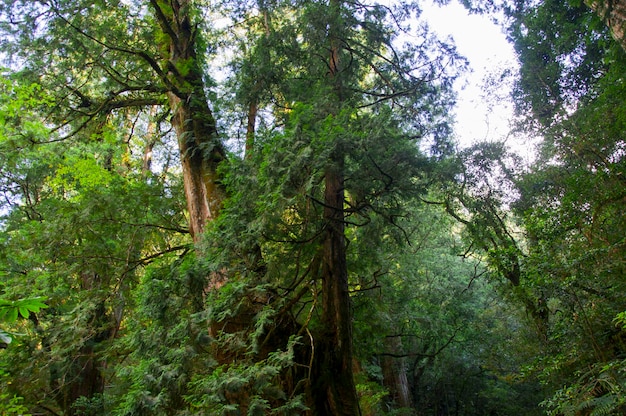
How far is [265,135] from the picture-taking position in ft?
16.9

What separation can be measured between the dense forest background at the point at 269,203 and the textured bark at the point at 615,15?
0.09 feet

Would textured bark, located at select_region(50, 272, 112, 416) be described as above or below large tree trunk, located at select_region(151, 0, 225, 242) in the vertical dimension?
below

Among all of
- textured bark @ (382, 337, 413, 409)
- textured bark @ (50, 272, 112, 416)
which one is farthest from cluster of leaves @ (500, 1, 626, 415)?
textured bark @ (50, 272, 112, 416)

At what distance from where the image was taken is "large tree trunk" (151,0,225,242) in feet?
19.0

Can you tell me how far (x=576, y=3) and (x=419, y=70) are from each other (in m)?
2.21

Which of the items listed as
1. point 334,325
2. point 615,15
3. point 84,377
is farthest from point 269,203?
point 84,377

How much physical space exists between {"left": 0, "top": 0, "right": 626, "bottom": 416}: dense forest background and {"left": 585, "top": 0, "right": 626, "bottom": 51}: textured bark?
0.09ft

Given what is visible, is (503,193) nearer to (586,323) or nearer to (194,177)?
(586,323)

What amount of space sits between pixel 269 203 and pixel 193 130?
2.98 meters

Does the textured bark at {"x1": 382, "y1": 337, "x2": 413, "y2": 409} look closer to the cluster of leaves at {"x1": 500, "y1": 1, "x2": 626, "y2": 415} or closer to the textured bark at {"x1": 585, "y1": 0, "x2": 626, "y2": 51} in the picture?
the cluster of leaves at {"x1": 500, "y1": 1, "x2": 626, "y2": 415}

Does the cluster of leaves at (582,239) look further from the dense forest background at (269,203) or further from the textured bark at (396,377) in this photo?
the textured bark at (396,377)

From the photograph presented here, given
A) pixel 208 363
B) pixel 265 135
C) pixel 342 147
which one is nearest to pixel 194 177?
pixel 265 135

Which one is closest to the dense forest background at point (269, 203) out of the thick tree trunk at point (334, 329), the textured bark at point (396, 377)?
the thick tree trunk at point (334, 329)

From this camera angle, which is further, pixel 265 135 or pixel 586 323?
pixel 586 323
